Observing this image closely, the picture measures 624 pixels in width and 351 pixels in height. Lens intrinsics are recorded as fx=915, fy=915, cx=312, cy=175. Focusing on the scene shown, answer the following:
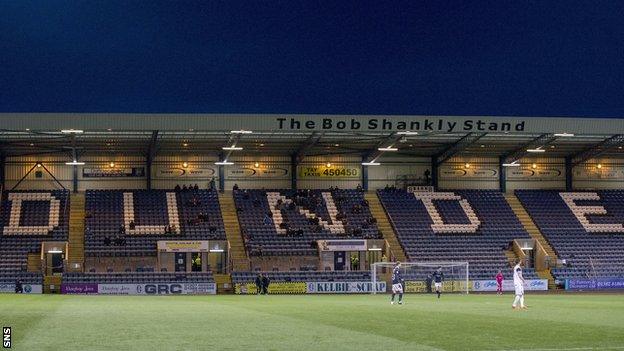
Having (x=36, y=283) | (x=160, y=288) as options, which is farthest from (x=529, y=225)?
(x=36, y=283)

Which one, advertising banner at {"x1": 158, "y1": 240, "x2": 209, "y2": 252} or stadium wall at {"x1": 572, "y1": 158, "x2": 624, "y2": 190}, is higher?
stadium wall at {"x1": 572, "y1": 158, "x2": 624, "y2": 190}

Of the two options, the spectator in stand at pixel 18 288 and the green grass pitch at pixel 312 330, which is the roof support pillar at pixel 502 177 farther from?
the green grass pitch at pixel 312 330

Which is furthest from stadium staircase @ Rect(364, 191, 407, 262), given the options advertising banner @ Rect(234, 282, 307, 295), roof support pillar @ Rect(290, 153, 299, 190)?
advertising banner @ Rect(234, 282, 307, 295)

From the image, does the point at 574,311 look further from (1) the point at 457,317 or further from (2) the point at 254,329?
(2) the point at 254,329

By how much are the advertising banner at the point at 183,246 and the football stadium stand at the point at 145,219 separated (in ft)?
2.31

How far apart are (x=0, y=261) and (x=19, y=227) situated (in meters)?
4.39

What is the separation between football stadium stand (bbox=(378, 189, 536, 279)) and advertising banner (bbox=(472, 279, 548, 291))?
933mm

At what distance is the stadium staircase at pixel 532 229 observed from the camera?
64500 millimetres

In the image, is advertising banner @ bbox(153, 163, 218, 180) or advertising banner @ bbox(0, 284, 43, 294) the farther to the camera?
advertising banner @ bbox(153, 163, 218, 180)

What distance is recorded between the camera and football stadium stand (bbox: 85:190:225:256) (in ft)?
206

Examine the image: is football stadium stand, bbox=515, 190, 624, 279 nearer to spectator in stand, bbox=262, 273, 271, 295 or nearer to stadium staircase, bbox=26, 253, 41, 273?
spectator in stand, bbox=262, 273, 271, 295

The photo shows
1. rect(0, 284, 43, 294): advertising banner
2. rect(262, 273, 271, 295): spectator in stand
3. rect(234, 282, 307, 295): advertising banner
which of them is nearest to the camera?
rect(0, 284, 43, 294): advertising banner

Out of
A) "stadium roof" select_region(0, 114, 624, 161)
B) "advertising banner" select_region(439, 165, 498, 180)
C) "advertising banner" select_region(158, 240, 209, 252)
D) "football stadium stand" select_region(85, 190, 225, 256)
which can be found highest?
"stadium roof" select_region(0, 114, 624, 161)

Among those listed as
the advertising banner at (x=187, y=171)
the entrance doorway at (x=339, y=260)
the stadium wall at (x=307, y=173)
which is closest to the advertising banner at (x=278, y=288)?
the entrance doorway at (x=339, y=260)
